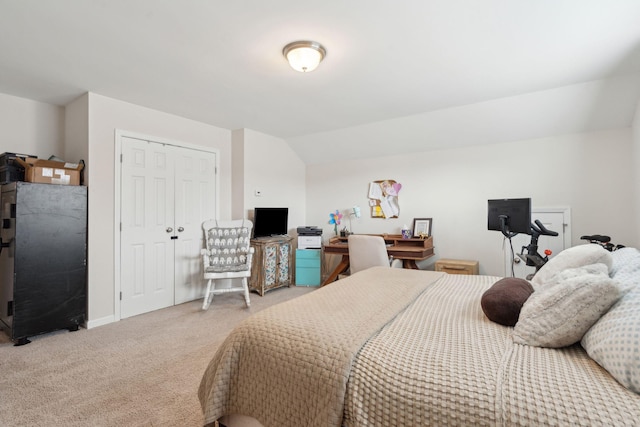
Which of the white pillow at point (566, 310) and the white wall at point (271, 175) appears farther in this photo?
the white wall at point (271, 175)

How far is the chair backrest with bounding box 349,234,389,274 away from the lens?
357cm

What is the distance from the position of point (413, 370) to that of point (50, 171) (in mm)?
3580

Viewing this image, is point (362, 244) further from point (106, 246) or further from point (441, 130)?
point (106, 246)

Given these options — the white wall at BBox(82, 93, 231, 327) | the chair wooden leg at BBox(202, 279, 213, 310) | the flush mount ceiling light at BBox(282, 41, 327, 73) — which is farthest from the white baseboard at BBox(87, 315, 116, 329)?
the flush mount ceiling light at BBox(282, 41, 327, 73)

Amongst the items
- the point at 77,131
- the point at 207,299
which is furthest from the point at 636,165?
the point at 77,131

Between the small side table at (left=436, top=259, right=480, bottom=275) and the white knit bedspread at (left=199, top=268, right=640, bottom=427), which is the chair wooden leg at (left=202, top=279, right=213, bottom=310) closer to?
the white knit bedspread at (left=199, top=268, right=640, bottom=427)

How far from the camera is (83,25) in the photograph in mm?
2020

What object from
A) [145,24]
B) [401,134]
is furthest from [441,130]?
[145,24]

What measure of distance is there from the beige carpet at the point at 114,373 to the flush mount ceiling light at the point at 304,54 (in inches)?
95.0

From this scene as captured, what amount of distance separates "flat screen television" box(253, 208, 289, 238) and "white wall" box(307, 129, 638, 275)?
835mm

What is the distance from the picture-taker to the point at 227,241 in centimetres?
406

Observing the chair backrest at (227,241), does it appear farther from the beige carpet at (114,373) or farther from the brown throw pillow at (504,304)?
the brown throw pillow at (504,304)

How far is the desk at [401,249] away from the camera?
13.0ft

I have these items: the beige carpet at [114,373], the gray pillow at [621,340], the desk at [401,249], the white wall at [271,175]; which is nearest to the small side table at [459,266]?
the desk at [401,249]
